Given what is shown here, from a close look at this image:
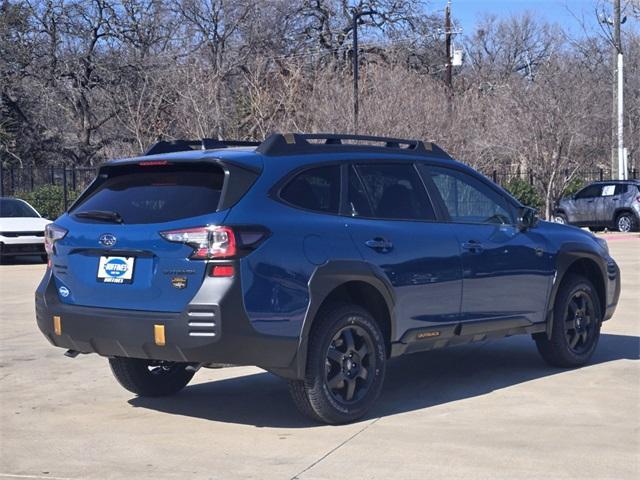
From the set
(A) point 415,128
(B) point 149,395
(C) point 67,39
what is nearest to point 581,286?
(B) point 149,395

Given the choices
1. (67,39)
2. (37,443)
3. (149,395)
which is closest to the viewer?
(37,443)

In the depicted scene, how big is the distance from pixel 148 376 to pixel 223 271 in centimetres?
199

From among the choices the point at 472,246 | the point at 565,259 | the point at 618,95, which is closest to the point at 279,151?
the point at 472,246

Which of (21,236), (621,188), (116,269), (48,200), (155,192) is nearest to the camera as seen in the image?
(116,269)

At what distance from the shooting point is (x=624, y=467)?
6.02 metres

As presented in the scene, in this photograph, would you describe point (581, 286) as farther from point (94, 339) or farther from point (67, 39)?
point (67, 39)

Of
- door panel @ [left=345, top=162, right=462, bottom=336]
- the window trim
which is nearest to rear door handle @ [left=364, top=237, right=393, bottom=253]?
door panel @ [left=345, top=162, right=462, bottom=336]

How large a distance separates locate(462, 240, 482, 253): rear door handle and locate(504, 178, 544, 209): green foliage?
28.2 m

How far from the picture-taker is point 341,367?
6.93 metres

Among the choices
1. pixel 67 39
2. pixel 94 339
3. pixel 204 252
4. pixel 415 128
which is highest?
pixel 67 39

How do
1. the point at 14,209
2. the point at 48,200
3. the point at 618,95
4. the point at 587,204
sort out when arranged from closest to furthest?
the point at 14,209 < the point at 48,200 < the point at 587,204 < the point at 618,95

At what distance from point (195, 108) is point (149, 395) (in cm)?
2579

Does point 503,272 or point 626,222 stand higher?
point 503,272

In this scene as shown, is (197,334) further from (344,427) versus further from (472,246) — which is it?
(472,246)
